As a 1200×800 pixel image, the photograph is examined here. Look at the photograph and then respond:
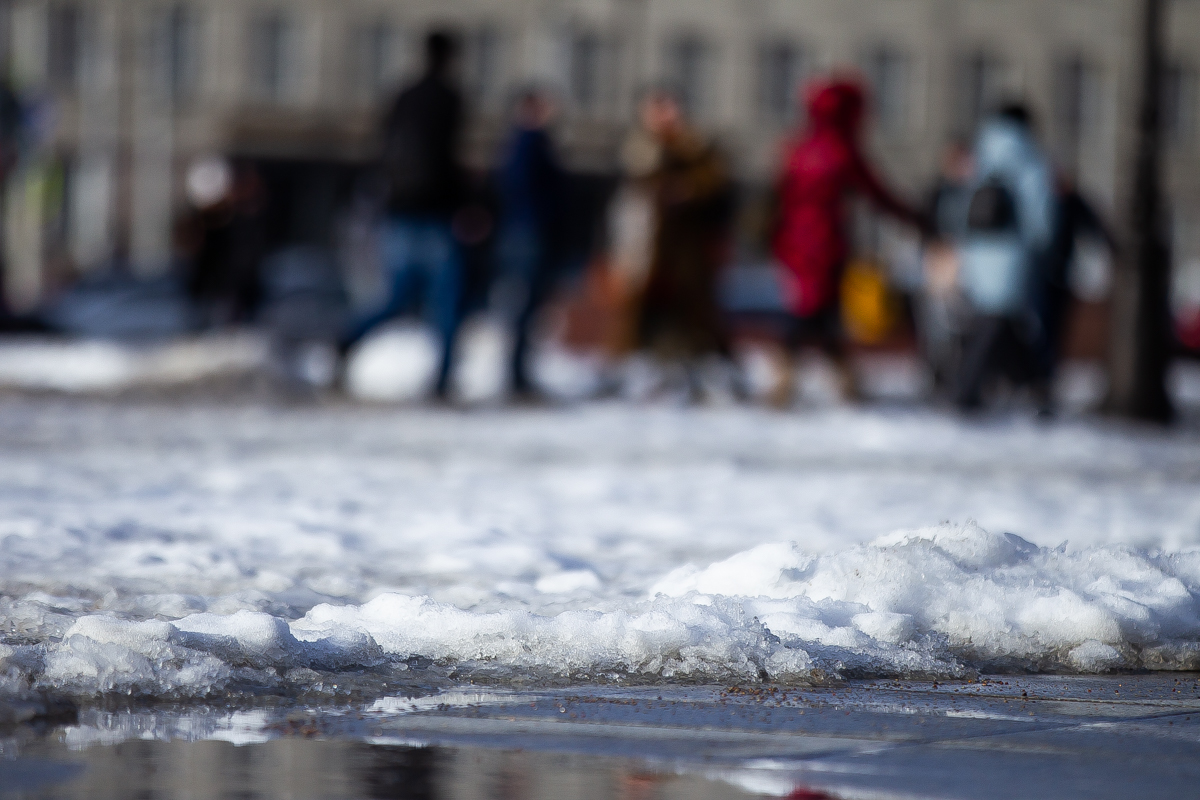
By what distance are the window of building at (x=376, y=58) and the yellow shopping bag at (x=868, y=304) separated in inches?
1362

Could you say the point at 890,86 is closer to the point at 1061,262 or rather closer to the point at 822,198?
the point at 1061,262

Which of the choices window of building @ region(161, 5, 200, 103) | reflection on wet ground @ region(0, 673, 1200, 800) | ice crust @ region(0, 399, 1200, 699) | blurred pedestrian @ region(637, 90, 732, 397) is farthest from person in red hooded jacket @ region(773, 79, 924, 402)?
window of building @ region(161, 5, 200, 103)

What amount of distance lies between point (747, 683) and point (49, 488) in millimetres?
3639

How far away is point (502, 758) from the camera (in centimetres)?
299

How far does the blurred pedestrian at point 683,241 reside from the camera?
13078 millimetres

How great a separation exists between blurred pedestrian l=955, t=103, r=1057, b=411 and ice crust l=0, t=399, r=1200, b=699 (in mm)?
2539

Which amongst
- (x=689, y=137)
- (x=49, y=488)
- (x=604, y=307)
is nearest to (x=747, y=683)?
(x=49, y=488)

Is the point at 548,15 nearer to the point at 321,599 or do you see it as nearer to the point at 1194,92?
the point at 1194,92

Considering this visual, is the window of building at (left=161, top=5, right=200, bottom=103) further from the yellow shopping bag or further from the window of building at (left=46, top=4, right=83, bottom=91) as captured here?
the yellow shopping bag

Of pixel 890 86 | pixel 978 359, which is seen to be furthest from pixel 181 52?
pixel 978 359

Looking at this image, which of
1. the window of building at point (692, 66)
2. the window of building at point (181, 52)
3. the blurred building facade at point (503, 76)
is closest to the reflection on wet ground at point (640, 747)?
the blurred building facade at point (503, 76)

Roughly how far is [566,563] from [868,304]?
31.3 feet

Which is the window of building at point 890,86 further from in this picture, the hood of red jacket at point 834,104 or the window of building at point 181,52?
the hood of red jacket at point 834,104

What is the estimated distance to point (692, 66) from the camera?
50.5m
